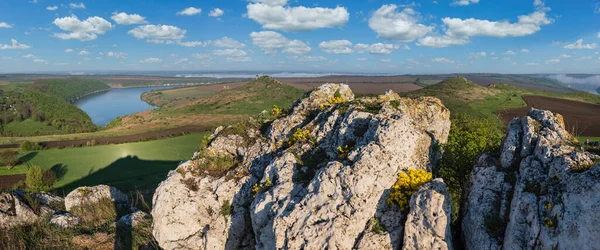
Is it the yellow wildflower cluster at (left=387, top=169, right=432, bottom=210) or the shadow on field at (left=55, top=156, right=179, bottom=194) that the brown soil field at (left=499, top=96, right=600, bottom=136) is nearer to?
the yellow wildflower cluster at (left=387, top=169, right=432, bottom=210)

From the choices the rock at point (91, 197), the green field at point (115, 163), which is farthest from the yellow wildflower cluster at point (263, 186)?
the green field at point (115, 163)

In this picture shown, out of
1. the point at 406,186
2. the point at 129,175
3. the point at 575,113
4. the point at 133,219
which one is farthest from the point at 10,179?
the point at 575,113

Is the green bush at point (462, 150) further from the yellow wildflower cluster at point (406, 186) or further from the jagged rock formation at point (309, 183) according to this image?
the yellow wildflower cluster at point (406, 186)

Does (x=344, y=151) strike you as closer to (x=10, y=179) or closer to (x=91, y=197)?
(x=91, y=197)

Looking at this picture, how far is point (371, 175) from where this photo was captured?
7738 mm

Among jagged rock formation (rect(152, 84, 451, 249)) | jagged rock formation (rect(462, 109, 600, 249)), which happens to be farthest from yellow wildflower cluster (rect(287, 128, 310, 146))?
jagged rock formation (rect(462, 109, 600, 249))

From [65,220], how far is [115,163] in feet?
90.7

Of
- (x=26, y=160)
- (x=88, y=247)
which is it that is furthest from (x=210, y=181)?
(x=26, y=160)

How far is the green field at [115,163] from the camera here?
1170 inches

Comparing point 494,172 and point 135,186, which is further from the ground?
point 494,172

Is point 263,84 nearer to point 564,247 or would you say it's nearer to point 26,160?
point 26,160

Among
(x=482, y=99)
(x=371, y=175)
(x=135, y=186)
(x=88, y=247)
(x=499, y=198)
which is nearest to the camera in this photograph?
(x=499, y=198)

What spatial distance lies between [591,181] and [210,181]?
392 inches

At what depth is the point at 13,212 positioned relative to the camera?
41.9ft
